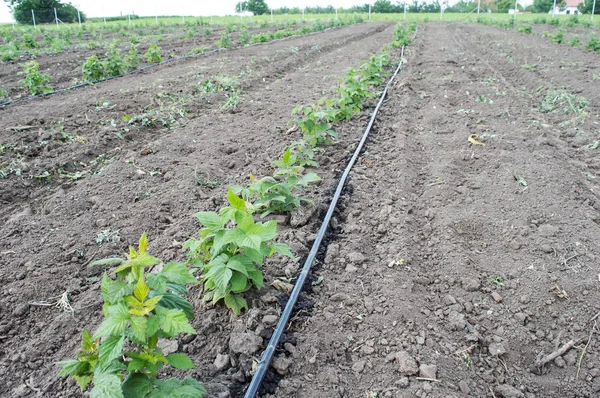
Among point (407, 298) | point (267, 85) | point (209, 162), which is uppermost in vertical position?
point (267, 85)

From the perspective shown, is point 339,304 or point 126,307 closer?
point 126,307

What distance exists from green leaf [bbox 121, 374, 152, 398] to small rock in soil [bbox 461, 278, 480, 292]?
2073 millimetres

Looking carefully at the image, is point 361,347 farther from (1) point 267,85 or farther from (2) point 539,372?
(1) point 267,85

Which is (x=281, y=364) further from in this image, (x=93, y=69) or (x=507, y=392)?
(x=93, y=69)

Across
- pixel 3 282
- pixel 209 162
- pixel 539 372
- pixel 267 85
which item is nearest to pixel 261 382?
pixel 539 372

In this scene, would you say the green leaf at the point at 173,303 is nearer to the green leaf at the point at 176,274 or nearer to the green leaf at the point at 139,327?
the green leaf at the point at 176,274

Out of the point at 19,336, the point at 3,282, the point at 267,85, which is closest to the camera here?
the point at 19,336

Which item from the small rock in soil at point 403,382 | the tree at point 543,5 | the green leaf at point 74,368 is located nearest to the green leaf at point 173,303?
the green leaf at point 74,368

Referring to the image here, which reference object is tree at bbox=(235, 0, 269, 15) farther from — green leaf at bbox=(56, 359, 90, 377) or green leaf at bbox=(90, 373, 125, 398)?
green leaf at bbox=(90, 373, 125, 398)

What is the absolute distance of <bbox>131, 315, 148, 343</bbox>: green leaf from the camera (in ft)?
5.56

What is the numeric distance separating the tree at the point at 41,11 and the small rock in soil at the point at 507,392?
133 feet

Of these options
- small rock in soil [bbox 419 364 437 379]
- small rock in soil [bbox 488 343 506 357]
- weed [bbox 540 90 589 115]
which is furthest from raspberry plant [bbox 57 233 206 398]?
weed [bbox 540 90 589 115]

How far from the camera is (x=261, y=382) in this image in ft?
7.19

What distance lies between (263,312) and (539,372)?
5.11ft
